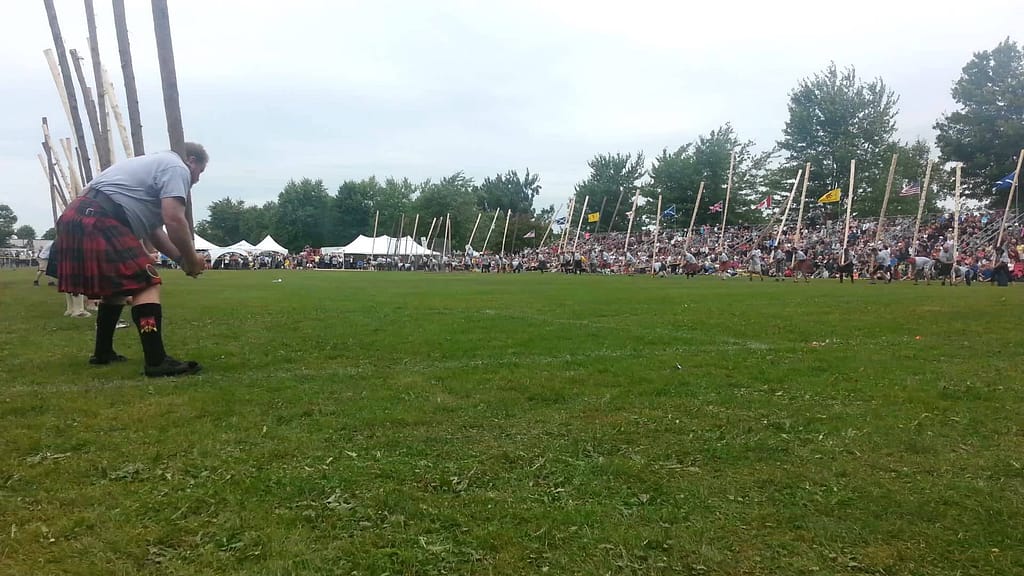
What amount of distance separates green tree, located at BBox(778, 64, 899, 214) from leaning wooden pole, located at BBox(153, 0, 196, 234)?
42.3 metres

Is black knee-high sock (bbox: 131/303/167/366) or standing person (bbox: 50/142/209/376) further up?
standing person (bbox: 50/142/209/376)

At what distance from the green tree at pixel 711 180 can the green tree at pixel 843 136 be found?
22.4 ft

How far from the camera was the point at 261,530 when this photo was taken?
222cm

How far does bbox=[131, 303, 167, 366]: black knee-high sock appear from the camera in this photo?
4703mm

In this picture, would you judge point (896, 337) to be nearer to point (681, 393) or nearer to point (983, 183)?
point (681, 393)

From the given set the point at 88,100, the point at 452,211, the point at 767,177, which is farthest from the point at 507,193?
the point at 88,100

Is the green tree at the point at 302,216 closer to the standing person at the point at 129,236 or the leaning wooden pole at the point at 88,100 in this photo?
the leaning wooden pole at the point at 88,100

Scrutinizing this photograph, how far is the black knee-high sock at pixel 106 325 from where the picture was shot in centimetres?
517

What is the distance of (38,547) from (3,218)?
436 ft

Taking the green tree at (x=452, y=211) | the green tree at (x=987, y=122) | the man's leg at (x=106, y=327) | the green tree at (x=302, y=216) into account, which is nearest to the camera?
the man's leg at (x=106, y=327)

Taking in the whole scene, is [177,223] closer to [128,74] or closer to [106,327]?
[106,327]


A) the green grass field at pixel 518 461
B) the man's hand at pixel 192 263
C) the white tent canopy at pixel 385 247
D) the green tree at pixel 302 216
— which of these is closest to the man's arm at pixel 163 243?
the man's hand at pixel 192 263

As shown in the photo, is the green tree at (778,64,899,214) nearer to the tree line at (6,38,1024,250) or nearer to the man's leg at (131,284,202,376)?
the tree line at (6,38,1024,250)

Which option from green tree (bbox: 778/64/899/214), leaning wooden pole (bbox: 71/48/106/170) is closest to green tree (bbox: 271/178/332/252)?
green tree (bbox: 778/64/899/214)
